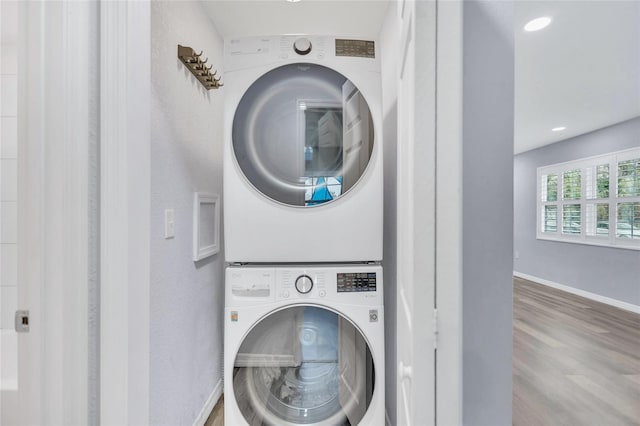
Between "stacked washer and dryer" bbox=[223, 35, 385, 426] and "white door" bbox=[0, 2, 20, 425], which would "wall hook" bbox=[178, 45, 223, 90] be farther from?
"white door" bbox=[0, 2, 20, 425]

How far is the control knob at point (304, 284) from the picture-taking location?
130cm

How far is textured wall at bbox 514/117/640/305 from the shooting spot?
8.46 feet

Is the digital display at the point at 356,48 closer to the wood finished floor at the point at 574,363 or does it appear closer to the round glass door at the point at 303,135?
the round glass door at the point at 303,135

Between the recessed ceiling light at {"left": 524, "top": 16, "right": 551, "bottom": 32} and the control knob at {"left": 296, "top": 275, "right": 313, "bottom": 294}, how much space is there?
1889mm

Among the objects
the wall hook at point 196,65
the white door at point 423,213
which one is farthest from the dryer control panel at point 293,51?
the white door at point 423,213

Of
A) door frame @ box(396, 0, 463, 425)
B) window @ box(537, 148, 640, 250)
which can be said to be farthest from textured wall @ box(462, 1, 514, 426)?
window @ box(537, 148, 640, 250)

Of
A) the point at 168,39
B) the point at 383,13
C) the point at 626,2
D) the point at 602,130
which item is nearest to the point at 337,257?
the point at 168,39

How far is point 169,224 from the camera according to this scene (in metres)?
1.25

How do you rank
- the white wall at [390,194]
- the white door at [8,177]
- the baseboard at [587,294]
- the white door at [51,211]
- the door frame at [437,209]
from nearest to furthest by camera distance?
the door frame at [437,209]
the white door at [51,211]
the white wall at [390,194]
the white door at [8,177]
the baseboard at [587,294]

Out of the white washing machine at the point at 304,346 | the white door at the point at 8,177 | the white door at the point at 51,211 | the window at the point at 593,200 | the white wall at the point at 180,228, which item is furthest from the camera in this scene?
the window at the point at 593,200

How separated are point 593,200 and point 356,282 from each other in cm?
238

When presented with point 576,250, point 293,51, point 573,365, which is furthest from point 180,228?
point 576,250

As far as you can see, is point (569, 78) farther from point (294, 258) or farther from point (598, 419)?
point (294, 258)

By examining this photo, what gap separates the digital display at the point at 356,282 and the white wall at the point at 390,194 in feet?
0.56
